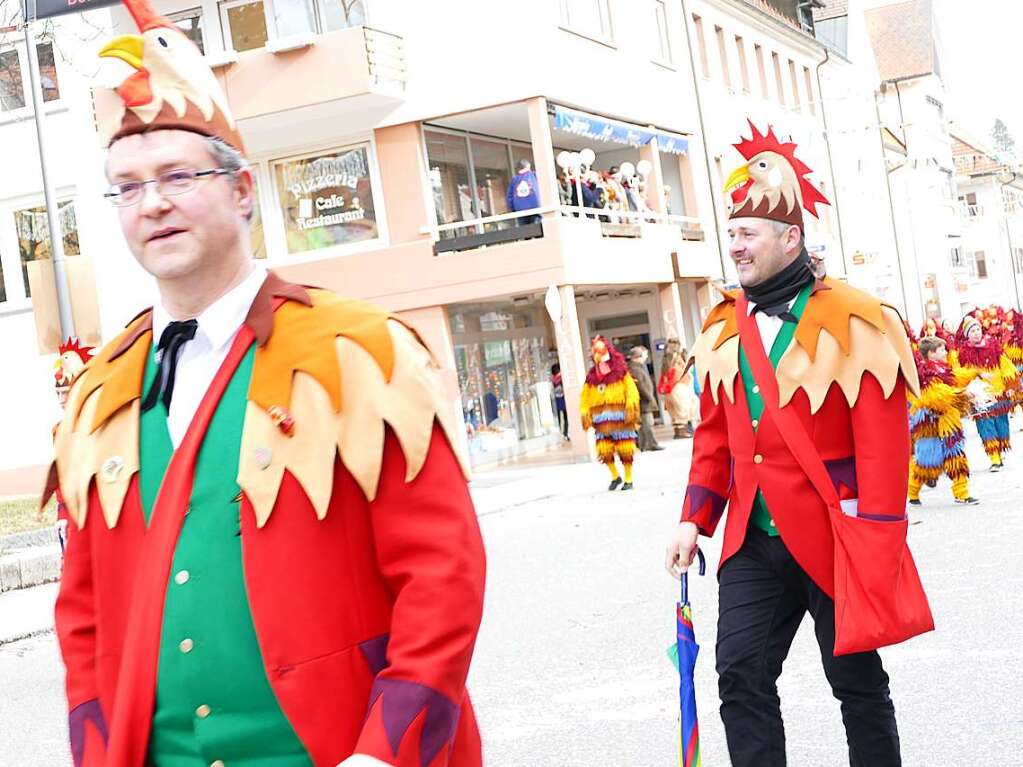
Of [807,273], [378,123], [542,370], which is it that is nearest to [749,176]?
[807,273]

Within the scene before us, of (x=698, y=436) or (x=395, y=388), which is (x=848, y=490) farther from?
(x=395, y=388)

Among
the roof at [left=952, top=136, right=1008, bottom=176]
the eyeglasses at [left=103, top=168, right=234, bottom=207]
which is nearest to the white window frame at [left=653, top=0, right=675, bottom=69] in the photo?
the eyeglasses at [left=103, top=168, right=234, bottom=207]

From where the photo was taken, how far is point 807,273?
17.2ft

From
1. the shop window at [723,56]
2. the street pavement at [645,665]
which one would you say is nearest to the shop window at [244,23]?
the shop window at [723,56]

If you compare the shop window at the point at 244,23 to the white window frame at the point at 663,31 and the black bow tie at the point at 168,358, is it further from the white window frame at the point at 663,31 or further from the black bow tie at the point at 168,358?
the black bow tie at the point at 168,358

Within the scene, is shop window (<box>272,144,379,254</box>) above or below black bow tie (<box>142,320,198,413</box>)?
above

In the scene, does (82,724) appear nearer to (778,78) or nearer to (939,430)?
(939,430)

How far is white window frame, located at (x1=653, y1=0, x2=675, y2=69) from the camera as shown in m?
34.9

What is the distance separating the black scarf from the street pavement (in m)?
1.88

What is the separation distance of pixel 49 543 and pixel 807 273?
45.1ft

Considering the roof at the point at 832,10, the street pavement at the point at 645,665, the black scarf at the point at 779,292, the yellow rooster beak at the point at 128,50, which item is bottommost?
the street pavement at the point at 645,665

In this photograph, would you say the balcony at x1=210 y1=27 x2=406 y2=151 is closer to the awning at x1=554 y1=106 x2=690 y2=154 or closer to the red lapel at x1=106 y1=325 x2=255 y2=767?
the awning at x1=554 y1=106 x2=690 y2=154

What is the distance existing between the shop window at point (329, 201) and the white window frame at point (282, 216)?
0.25 ft

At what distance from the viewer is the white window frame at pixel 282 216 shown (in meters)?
28.8
